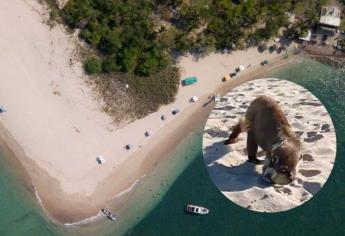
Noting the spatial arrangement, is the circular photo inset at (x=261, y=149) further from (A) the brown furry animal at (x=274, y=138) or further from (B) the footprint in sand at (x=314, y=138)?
(A) the brown furry animal at (x=274, y=138)

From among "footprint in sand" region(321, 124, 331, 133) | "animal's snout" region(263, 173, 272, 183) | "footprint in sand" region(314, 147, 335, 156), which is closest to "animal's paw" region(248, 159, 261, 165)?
"animal's snout" region(263, 173, 272, 183)

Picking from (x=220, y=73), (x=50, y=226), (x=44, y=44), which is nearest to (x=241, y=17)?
(x=220, y=73)

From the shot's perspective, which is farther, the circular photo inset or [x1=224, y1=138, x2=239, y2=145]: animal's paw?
[x1=224, y1=138, x2=239, y2=145]: animal's paw

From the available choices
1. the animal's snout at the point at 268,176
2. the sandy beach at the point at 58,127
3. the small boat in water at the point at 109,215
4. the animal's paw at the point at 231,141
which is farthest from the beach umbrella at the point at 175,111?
the small boat in water at the point at 109,215

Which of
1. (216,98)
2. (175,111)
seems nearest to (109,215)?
(175,111)

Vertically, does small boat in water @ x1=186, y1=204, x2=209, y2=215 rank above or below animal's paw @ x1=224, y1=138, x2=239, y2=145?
below

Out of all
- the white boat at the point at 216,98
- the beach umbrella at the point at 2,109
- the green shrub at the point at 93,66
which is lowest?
the beach umbrella at the point at 2,109

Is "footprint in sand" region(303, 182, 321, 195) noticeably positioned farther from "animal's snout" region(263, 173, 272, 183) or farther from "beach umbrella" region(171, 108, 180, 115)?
"beach umbrella" region(171, 108, 180, 115)
